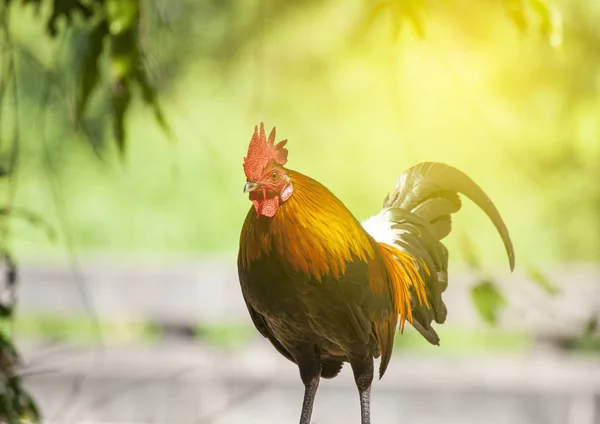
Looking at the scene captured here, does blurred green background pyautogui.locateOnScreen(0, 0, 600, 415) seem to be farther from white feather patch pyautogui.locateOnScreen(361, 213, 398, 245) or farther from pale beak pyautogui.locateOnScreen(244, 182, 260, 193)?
pale beak pyautogui.locateOnScreen(244, 182, 260, 193)

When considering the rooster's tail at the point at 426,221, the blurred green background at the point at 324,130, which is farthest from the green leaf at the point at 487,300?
the blurred green background at the point at 324,130

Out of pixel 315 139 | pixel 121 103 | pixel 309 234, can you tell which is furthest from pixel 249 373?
pixel 309 234

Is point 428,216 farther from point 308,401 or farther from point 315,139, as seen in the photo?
point 315,139

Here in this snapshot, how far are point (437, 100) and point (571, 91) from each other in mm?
785

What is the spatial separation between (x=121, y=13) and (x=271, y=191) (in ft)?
1.06

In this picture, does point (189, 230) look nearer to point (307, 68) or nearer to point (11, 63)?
point (307, 68)

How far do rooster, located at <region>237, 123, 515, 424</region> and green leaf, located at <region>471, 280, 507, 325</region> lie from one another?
11cm

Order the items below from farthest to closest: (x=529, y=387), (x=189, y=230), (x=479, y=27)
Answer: (x=189, y=230)
(x=529, y=387)
(x=479, y=27)

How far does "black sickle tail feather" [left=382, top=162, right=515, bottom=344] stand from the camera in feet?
1.68

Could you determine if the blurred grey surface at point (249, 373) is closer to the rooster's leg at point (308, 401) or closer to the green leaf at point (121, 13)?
the green leaf at point (121, 13)

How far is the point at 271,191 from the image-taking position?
0.41 meters

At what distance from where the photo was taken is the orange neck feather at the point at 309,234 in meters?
0.39

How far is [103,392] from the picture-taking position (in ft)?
10.8

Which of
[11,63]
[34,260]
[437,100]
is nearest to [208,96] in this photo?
[437,100]
